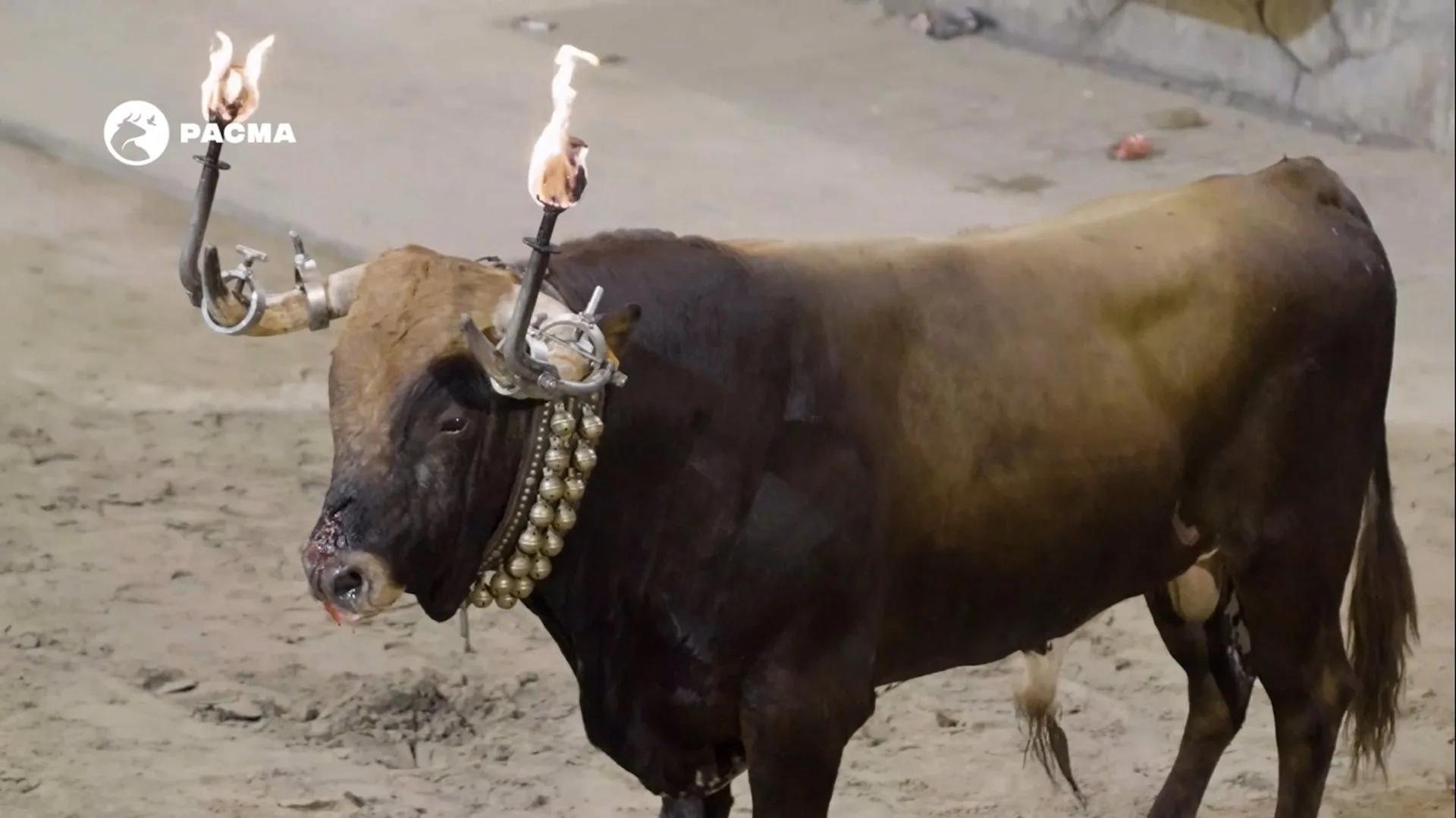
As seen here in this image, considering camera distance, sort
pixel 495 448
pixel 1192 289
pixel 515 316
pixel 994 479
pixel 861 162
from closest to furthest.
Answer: pixel 515 316
pixel 495 448
pixel 994 479
pixel 1192 289
pixel 861 162

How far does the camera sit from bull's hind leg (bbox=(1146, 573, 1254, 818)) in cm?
261

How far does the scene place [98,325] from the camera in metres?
4.34

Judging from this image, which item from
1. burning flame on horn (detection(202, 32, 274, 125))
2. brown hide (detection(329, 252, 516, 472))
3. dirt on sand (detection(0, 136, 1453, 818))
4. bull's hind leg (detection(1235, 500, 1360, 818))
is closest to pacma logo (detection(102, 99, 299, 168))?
dirt on sand (detection(0, 136, 1453, 818))

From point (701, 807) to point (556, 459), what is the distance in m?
0.76

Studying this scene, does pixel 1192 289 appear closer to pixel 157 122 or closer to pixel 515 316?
pixel 515 316

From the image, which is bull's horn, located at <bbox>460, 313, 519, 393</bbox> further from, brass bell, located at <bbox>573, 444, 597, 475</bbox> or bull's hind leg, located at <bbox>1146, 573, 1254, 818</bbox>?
bull's hind leg, located at <bbox>1146, 573, 1254, 818</bbox>

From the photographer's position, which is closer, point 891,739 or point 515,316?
point 515,316

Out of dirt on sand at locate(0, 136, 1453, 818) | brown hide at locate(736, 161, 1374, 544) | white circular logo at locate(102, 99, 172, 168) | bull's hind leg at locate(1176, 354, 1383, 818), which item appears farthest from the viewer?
white circular logo at locate(102, 99, 172, 168)

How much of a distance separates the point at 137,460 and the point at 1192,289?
263 centimetres

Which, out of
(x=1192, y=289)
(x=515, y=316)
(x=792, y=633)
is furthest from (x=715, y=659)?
(x=1192, y=289)

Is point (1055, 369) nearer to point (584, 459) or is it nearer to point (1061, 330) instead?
point (1061, 330)

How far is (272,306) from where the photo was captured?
5.63 feet

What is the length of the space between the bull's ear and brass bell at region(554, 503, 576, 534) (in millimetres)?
160

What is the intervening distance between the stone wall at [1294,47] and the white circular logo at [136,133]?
1755 mm
